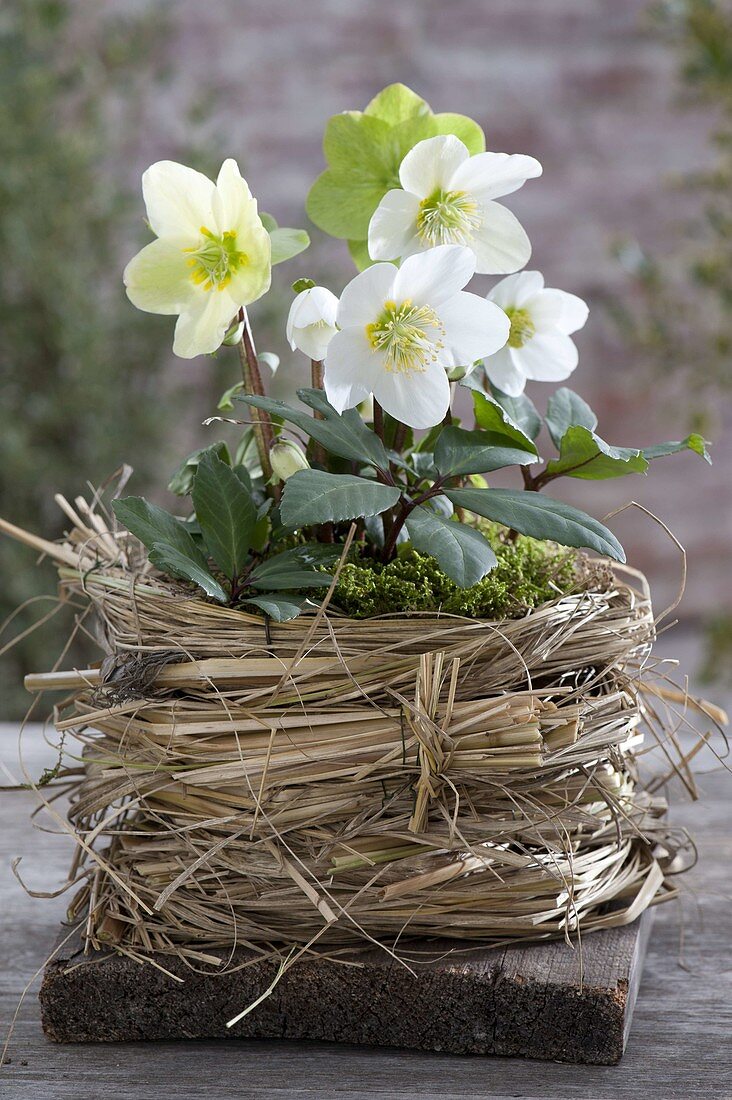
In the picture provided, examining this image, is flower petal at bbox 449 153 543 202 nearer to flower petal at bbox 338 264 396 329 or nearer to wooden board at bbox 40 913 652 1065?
flower petal at bbox 338 264 396 329

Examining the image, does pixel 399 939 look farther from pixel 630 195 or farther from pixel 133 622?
pixel 630 195

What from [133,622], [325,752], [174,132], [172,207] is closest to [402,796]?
[325,752]

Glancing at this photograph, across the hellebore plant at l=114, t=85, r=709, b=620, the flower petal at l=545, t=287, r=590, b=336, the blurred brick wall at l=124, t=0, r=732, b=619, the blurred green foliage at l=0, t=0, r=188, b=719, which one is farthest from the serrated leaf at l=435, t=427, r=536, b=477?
the blurred brick wall at l=124, t=0, r=732, b=619

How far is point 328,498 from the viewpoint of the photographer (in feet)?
1.56

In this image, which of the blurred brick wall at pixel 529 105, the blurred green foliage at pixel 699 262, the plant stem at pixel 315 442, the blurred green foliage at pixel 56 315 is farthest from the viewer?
the blurred brick wall at pixel 529 105

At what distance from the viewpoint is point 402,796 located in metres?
0.50

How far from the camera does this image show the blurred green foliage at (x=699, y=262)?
1.48 meters

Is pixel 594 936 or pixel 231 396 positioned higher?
pixel 231 396

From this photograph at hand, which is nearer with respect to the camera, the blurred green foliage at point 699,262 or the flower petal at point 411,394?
the flower petal at point 411,394

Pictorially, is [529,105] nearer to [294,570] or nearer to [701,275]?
[701,275]

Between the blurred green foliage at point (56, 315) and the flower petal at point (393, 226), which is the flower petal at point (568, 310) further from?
the blurred green foliage at point (56, 315)

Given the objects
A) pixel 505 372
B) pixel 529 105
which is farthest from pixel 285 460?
pixel 529 105

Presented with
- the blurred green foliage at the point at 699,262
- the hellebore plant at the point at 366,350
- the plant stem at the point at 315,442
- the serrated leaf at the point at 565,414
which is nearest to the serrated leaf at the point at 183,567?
the hellebore plant at the point at 366,350

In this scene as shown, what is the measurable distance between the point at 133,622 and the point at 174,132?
1.66 meters
